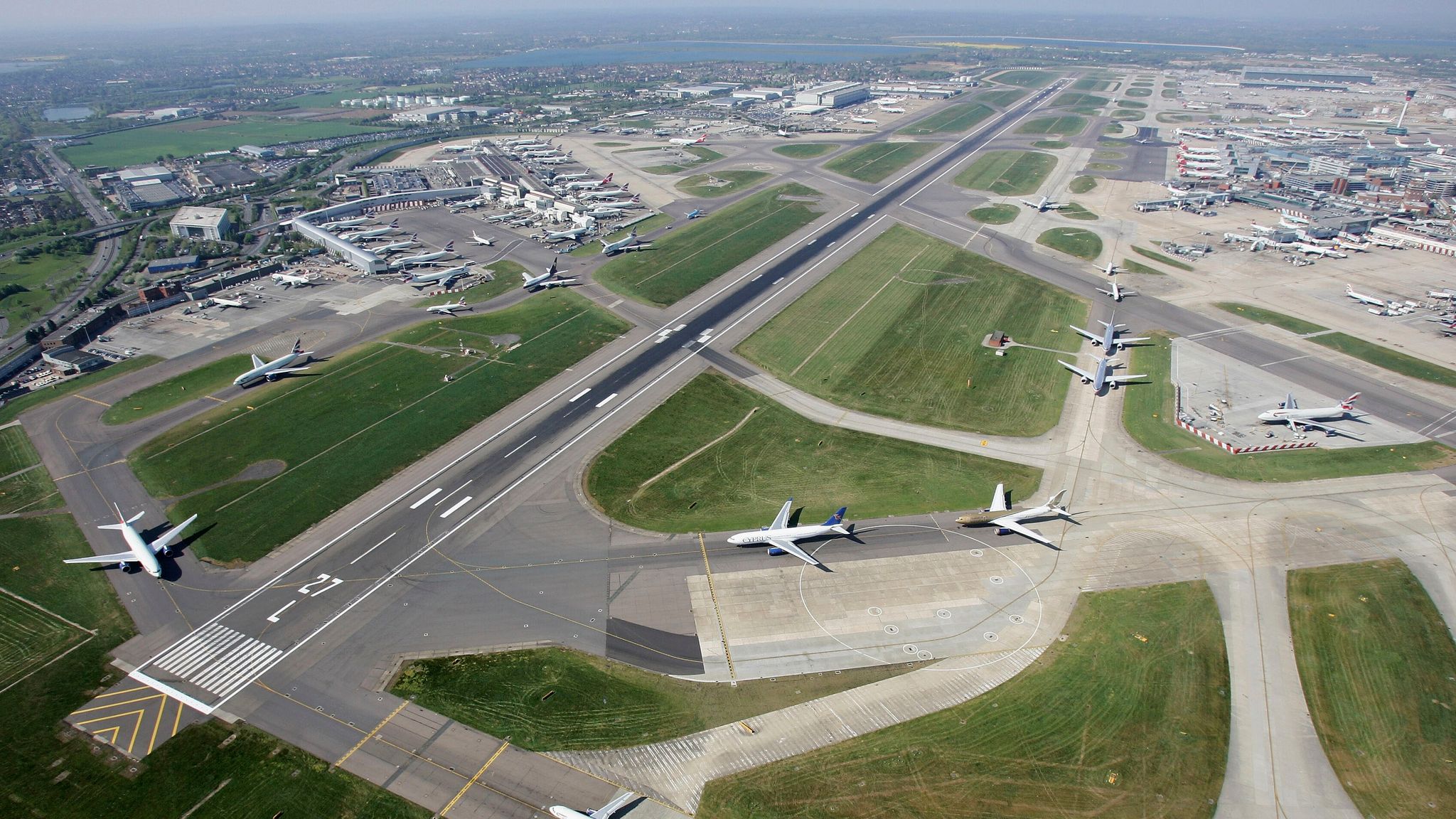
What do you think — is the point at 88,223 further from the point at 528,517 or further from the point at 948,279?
the point at 948,279

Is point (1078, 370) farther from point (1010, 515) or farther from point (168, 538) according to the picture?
point (168, 538)

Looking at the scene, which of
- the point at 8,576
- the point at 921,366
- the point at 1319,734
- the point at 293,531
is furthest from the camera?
the point at 921,366

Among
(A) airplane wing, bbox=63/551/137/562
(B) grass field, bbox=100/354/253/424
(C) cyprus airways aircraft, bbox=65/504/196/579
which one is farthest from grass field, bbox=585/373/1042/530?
(B) grass field, bbox=100/354/253/424

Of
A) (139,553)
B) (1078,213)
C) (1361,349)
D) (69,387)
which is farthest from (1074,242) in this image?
(69,387)

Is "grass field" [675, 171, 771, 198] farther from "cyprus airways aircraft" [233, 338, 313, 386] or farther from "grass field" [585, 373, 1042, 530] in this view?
"grass field" [585, 373, 1042, 530]

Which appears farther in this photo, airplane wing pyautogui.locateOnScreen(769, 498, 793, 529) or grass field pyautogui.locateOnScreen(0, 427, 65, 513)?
grass field pyautogui.locateOnScreen(0, 427, 65, 513)

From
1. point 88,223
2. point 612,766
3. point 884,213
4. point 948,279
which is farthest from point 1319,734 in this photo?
point 88,223
